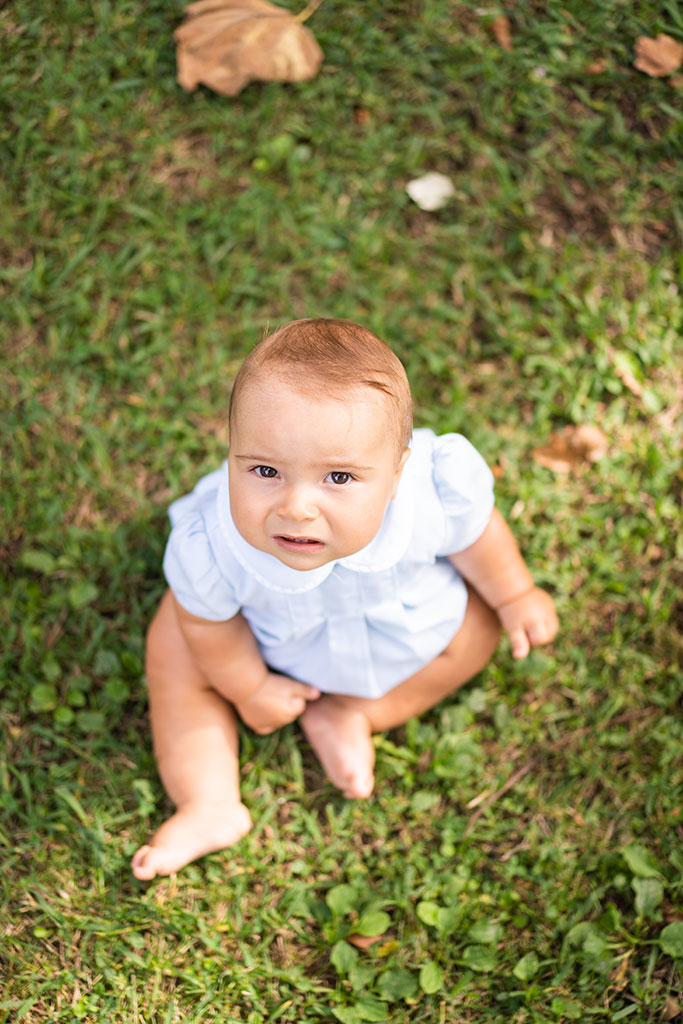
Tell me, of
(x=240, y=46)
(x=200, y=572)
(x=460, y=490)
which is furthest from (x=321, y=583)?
(x=240, y=46)

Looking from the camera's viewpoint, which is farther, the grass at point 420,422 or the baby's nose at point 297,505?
the grass at point 420,422

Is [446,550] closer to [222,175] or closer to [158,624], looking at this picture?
[158,624]

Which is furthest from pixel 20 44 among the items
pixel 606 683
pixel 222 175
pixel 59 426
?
pixel 606 683

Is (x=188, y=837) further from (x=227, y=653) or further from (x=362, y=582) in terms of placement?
(x=362, y=582)

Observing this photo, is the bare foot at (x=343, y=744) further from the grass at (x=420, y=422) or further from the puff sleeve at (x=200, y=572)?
the puff sleeve at (x=200, y=572)

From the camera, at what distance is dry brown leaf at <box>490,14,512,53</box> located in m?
2.92

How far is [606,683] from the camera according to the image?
8.29ft

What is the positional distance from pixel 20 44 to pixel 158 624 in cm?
190

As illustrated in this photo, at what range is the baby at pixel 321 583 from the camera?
5.45ft

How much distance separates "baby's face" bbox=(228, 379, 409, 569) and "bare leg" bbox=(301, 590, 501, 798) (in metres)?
0.69

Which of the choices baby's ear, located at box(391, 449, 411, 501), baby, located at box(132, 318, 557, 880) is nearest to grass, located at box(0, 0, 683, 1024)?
baby, located at box(132, 318, 557, 880)

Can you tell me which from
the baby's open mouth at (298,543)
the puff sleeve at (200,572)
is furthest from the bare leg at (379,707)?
the baby's open mouth at (298,543)

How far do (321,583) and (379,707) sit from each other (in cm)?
50

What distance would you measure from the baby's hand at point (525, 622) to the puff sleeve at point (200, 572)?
710 millimetres
